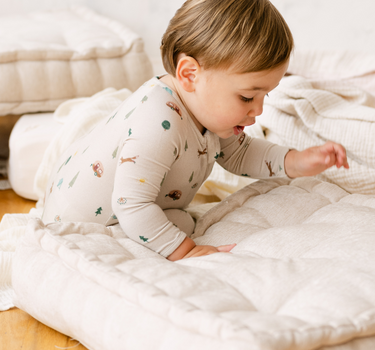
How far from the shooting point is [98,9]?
7.51 feet

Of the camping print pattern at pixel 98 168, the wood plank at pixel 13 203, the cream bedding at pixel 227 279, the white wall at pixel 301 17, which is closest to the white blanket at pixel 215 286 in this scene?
the cream bedding at pixel 227 279

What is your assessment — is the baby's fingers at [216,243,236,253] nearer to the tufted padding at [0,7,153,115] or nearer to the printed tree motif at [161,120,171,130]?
the printed tree motif at [161,120,171,130]

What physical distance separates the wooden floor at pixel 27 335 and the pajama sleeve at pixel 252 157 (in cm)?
53

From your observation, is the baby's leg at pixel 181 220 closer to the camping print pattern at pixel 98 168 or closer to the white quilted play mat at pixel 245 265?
the white quilted play mat at pixel 245 265

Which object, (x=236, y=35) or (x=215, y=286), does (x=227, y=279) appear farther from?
(x=236, y=35)

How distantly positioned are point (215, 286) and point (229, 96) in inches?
14.1

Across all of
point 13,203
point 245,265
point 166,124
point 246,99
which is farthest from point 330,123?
point 13,203

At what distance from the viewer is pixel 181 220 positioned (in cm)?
91

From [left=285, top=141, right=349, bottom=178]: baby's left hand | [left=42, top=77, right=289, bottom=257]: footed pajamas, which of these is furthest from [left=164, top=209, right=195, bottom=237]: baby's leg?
[left=285, top=141, right=349, bottom=178]: baby's left hand

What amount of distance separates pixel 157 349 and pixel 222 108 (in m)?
0.45

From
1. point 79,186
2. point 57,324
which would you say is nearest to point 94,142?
point 79,186

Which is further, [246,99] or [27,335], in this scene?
[246,99]

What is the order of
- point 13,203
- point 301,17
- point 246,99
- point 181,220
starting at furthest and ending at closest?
1. point 301,17
2. point 13,203
3. point 181,220
4. point 246,99

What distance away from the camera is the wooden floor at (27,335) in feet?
2.18
